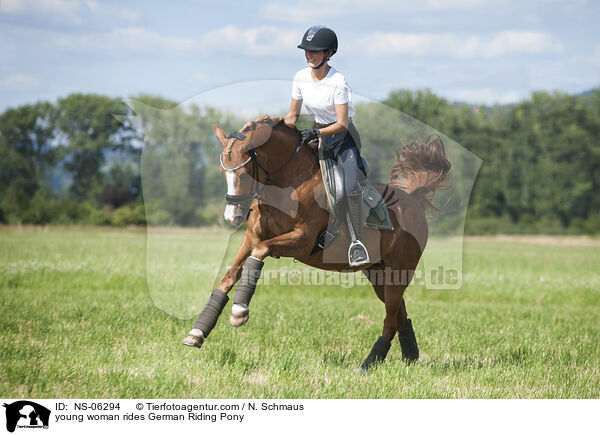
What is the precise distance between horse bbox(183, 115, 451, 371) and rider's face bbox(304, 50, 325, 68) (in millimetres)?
667

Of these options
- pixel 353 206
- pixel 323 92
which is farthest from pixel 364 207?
pixel 323 92

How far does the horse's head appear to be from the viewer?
550cm

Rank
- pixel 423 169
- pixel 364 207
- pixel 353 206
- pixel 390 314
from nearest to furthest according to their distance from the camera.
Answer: pixel 353 206, pixel 364 207, pixel 390 314, pixel 423 169

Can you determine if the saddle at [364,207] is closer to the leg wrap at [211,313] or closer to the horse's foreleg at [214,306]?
the horse's foreleg at [214,306]

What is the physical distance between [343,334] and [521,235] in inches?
1423

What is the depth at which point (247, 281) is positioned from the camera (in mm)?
5477

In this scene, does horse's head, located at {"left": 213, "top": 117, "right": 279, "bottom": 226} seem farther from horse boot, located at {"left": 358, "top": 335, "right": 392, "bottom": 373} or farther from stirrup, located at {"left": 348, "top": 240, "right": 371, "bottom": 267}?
horse boot, located at {"left": 358, "top": 335, "right": 392, "bottom": 373}

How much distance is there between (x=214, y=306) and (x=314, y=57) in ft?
8.81

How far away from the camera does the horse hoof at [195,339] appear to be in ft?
17.8

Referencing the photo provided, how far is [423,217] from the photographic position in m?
7.95

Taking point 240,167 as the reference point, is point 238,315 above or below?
below

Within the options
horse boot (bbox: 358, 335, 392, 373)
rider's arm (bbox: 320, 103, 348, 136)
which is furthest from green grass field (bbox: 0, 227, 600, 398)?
rider's arm (bbox: 320, 103, 348, 136)

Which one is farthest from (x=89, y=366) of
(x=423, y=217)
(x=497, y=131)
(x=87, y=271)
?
(x=497, y=131)
